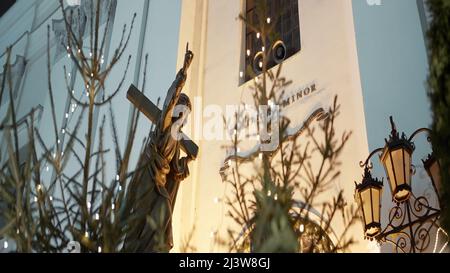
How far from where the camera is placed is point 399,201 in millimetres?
3574

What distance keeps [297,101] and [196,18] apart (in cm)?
300

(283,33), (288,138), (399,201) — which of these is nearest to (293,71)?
(283,33)

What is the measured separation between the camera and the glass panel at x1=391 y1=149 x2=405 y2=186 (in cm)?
356

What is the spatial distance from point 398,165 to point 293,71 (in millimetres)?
3143

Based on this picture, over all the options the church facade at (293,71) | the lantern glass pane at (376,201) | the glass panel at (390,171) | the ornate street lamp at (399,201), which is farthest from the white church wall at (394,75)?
the glass panel at (390,171)

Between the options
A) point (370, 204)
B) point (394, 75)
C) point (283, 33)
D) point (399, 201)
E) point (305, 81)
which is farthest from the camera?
point (283, 33)

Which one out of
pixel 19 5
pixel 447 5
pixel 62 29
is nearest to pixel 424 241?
pixel 447 5

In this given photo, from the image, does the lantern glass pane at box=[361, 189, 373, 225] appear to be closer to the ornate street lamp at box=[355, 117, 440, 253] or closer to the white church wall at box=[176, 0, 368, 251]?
the ornate street lamp at box=[355, 117, 440, 253]

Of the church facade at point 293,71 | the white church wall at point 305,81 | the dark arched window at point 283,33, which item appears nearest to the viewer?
the church facade at point 293,71

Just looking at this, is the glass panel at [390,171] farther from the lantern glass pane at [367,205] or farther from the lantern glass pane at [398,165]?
the lantern glass pane at [367,205]

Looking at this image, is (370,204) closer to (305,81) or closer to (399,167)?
(399,167)

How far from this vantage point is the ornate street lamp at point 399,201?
3.51 metres
